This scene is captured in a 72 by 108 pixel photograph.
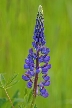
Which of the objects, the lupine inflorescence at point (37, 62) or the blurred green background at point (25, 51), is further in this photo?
the blurred green background at point (25, 51)

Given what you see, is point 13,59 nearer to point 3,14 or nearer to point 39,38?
point 3,14

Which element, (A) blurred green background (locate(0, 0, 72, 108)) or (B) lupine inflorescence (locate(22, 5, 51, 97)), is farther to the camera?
(A) blurred green background (locate(0, 0, 72, 108))

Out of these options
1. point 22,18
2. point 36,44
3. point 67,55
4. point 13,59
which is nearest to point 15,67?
point 13,59

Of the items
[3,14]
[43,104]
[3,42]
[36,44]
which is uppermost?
[3,14]

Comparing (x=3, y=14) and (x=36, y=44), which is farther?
(x=3, y=14)

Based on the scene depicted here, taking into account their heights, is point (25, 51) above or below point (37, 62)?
above

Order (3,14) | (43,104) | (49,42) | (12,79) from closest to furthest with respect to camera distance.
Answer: (12,79), (43,104), (3,14), (49,42)

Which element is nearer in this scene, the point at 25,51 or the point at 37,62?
the point at 37,62

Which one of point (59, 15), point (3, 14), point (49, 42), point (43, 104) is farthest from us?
point (59, 15)

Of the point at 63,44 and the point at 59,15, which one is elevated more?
the point at 59,15
